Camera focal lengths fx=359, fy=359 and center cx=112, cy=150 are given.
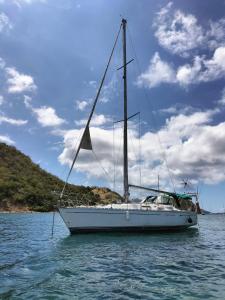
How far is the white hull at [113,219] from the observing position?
3045 cm

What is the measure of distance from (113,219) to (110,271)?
15.1 meters

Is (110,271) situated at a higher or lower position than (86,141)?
lower

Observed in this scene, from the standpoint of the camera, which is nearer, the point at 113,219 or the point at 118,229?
the point at 113,219

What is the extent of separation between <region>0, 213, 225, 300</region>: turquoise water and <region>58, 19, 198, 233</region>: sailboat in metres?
4.18

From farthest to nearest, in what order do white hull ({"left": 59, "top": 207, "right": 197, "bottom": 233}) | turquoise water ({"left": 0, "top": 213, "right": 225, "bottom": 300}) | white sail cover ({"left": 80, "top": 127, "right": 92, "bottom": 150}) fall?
1. white sail cover ({"left": 80, "top": 127, "right": 92, "bottom": 150})
2. white hull ({"left": 59, "top": 207, "right": 197, "bottom": 233})
3. turquoise water ({"left": 0, "top": 213, "right": 225, "bottom": 300})

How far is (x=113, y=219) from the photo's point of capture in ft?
103

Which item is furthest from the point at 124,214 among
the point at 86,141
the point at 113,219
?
the point at 86,141

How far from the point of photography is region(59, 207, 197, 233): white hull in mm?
30453

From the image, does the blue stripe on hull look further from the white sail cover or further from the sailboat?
the white sail cover

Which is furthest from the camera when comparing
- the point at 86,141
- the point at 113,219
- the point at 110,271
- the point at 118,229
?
the point at 86,141

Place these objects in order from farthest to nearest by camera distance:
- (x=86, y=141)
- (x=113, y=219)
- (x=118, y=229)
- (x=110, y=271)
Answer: (x=86, y=141), (x=118, y=229), (x=113, y=219), (x=110, y=271)

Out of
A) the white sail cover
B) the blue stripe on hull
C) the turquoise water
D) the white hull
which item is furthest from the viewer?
the white sail cover

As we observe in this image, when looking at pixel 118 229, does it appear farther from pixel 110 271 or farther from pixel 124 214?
pixel 110 271

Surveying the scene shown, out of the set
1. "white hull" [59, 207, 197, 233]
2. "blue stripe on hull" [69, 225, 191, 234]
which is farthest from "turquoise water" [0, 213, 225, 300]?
"blue stripe on hull" [69, 225, 191, 234]
